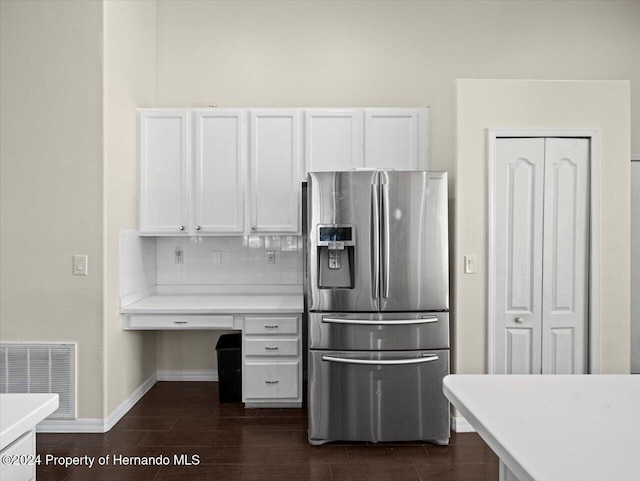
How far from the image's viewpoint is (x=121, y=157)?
12.3 feet

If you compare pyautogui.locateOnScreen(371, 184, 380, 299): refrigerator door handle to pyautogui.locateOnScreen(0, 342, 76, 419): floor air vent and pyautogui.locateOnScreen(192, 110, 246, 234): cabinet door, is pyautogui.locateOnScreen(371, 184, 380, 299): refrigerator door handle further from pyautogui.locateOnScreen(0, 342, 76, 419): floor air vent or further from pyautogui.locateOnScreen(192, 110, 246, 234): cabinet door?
pyautogui.locateOnScreen(0, 342, 76, 419): floor air vent

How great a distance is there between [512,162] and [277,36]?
240 cm

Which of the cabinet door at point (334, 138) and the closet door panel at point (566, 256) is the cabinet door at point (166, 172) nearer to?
the cabinet door at point (334, 138)

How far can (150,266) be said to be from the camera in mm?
4402

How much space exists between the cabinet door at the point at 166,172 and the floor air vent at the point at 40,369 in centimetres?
117

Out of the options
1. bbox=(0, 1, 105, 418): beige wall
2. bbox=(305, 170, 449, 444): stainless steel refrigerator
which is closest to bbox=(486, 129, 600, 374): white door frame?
bbox=(305, 170, 449, 444): stainless steel refrigerator

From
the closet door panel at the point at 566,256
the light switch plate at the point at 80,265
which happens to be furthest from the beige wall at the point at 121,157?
the closet door panel at the point at 566,256

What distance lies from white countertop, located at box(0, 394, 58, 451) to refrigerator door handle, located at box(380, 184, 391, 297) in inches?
83.9

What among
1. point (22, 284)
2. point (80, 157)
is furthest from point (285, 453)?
point (80, 157)

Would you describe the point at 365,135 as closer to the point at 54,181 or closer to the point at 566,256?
the point at 566,256

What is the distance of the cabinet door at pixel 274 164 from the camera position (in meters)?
4.11

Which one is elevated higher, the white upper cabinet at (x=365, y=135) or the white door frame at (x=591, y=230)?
the white upper cabinet at (x=365, y=135)

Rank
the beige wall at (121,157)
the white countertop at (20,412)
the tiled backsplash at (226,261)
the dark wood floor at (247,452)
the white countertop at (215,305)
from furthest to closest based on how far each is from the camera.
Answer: the tiled backsplash at (226,261)
the white countertop at (215,305)
the beige wall at (121,157)
the dark wood floor at (247,452)
the white countertop at (20,412)

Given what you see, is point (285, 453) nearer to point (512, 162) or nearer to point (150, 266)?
point (150, 266)
